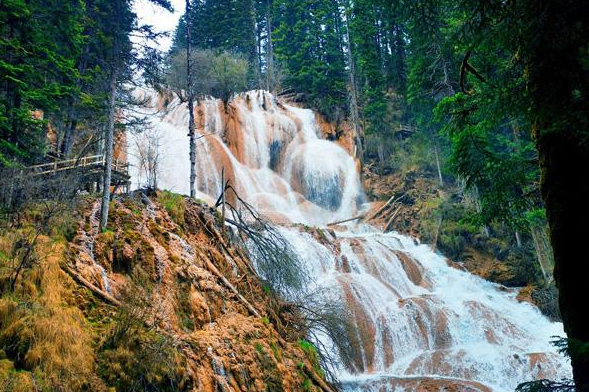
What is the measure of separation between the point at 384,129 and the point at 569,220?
3094 centimetres

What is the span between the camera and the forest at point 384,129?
3.79m

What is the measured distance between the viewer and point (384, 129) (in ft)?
111

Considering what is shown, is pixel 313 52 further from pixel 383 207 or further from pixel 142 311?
pixel 142 311

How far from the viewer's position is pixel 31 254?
5773 millimetres

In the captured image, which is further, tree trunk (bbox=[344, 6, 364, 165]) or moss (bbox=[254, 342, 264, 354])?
tree trunk (bbox=[344, 6, 364, 165])

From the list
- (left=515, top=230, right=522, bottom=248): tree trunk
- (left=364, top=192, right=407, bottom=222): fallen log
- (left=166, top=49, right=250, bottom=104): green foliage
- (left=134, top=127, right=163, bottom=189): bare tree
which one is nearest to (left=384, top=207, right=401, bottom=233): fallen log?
(left=364, top=192, right=407, bottom=222): fallen log

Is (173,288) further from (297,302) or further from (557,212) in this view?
(557,212)

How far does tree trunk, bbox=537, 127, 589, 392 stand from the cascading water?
8203 millimetres

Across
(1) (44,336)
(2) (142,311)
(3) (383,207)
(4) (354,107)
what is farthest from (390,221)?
(1) (44,336)

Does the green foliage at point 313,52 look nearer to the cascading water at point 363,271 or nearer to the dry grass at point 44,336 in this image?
the cascading water at point 363,271

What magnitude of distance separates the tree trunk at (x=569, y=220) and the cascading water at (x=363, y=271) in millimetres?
8203

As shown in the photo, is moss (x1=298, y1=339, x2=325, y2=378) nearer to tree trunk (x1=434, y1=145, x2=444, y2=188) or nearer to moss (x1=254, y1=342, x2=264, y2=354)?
moss (x1=254, y1=342, x2=264, y2=354)

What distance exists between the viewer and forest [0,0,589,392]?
3793 mm

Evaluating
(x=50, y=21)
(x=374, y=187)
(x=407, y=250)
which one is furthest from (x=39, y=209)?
(x=374, y=187)
